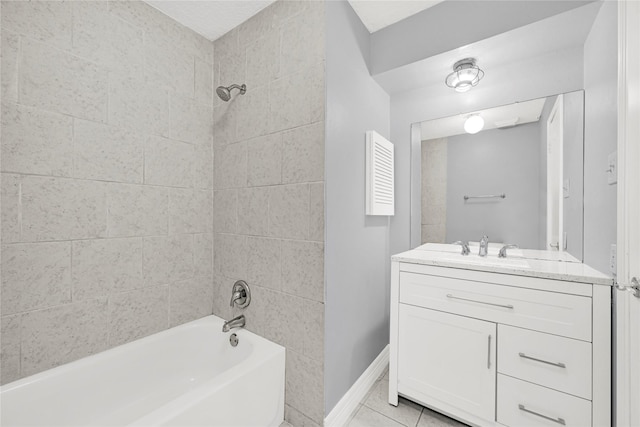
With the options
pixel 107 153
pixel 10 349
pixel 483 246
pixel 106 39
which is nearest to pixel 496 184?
pixel 483 246

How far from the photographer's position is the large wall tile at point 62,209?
1.21 metres

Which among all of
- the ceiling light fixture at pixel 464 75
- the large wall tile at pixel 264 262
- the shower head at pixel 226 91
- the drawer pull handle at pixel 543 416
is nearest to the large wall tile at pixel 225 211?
the large wall tile at pixel 264 262

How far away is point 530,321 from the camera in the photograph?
1.22 meters

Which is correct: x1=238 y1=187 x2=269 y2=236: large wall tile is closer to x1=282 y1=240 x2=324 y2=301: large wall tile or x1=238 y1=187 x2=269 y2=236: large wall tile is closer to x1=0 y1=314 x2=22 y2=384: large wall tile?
x1=282 y1=240 x2=324 y2=301: large wall tile

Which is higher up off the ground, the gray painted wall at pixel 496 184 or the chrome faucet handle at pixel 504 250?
the gray painted wall at pixel 496 184

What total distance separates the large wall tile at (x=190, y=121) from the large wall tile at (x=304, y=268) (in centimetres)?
100

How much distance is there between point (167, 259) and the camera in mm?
1709

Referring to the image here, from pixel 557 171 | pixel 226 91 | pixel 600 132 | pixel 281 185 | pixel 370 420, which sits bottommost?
pixel 370 420

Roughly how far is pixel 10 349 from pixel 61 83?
1229 mm

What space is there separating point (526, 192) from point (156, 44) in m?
2.47

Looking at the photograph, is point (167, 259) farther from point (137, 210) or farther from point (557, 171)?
point (557, 171)

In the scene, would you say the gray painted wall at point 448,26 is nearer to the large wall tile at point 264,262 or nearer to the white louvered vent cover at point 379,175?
the white louvered vent cover at point 379,175

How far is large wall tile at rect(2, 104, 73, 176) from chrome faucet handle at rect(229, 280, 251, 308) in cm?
106

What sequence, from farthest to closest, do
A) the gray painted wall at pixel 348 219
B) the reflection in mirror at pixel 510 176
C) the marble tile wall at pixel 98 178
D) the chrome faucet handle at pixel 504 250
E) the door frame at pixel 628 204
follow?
the chrome faucet handle at pixel 504 250 < the reflection in mirror at pixel 510 176 < the gray painted wall at pixel 348 219 < the marble tile wall at pixel 98 178 < the door frame at pixel 628 204
